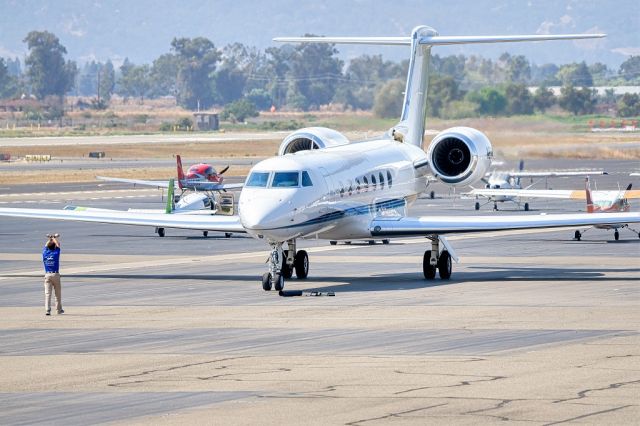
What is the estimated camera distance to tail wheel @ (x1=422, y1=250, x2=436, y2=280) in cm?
3534

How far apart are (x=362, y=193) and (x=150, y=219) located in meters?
5.69

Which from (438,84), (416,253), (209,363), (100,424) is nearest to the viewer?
(100,424)

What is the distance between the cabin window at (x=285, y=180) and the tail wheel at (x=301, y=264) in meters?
3.13

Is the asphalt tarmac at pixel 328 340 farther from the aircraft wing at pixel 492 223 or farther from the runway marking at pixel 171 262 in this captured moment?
the aircraft wing at pixel 492 223

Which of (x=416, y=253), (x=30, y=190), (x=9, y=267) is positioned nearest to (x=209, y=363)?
(x=9, y=267)

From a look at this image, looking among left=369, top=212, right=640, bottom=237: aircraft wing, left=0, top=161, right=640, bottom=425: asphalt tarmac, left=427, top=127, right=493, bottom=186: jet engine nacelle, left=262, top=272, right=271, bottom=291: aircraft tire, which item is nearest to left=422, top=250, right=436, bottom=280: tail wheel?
left=0, top=161, right=640, bottom=425: asphalt tarmac

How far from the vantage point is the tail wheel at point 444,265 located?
35.4 m

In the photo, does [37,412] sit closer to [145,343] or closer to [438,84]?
[145,343]

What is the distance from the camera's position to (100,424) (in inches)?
697

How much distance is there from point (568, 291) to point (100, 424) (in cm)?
1688

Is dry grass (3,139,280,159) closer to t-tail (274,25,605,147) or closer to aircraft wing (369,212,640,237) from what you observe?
t-tail (274,25,605,147)

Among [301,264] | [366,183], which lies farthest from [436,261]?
[301,264]

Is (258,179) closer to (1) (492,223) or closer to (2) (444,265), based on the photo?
(2) (444,265)

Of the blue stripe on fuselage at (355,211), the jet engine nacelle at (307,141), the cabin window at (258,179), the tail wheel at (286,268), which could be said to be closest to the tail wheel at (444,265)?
the blue stripe on fuselage at (355,211)
